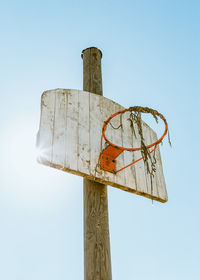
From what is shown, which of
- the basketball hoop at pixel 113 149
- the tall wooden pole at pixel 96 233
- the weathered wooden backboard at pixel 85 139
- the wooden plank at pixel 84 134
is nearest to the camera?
the tall wooden pole at pixel 96 233

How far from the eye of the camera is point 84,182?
346 centimetres

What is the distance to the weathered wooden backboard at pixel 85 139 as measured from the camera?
304 centimetres

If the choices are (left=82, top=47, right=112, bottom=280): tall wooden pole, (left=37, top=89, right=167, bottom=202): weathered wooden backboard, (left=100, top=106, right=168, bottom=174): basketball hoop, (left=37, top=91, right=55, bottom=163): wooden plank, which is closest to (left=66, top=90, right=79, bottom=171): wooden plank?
(left=37, top=89, right=167, bottom=202): weathered wooden backboard

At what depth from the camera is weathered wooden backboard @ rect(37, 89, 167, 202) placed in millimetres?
3035

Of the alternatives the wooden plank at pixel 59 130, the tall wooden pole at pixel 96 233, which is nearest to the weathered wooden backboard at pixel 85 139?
the wooden plank at pixel 59 130

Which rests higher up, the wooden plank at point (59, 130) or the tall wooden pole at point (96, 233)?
the wooden plank at point (59, 130)

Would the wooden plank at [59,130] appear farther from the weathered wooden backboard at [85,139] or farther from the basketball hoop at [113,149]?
the basketball hoop at [113,149]

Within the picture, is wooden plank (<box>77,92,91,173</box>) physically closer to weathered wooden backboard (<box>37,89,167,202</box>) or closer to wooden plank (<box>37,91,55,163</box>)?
weathered wooden backboard (<box>37,89,167,202</box>)

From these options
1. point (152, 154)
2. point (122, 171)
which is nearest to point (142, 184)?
point (122, 171)

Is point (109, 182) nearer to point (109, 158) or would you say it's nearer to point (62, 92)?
point (109, 158)

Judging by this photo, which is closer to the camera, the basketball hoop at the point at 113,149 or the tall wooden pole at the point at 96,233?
the tall wooden pole at the point at 96,233

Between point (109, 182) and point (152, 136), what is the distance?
1.15 metres

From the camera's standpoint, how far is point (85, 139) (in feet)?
11.0

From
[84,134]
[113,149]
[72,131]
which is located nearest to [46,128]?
[72,131]
